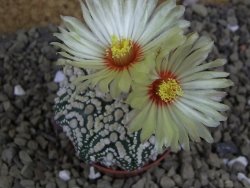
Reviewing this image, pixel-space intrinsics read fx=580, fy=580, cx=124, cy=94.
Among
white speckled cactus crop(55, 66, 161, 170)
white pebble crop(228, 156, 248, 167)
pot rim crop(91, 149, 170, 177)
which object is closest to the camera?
white speckled cactus crop(55, 66, 161, 170)

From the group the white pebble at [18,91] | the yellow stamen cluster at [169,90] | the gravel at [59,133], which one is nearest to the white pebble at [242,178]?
the gravel at [59,133]

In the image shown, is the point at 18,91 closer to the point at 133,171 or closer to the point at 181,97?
the point at 133,171

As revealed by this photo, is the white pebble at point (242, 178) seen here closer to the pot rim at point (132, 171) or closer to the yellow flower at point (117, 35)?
the pot rim at point (132, 171)

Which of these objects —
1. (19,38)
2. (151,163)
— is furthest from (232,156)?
(19,38)

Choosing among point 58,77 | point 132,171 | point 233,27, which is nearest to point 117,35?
point 132,171

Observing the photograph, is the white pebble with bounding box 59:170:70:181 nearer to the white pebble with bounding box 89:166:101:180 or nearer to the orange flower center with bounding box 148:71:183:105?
the white pebble with bounding box 89:166:101:180

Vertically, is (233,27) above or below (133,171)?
above

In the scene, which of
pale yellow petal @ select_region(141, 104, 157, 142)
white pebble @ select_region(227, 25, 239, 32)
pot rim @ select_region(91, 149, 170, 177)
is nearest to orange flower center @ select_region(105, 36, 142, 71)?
pale yellow petal @ select_region(141, 104, 157, 142)
